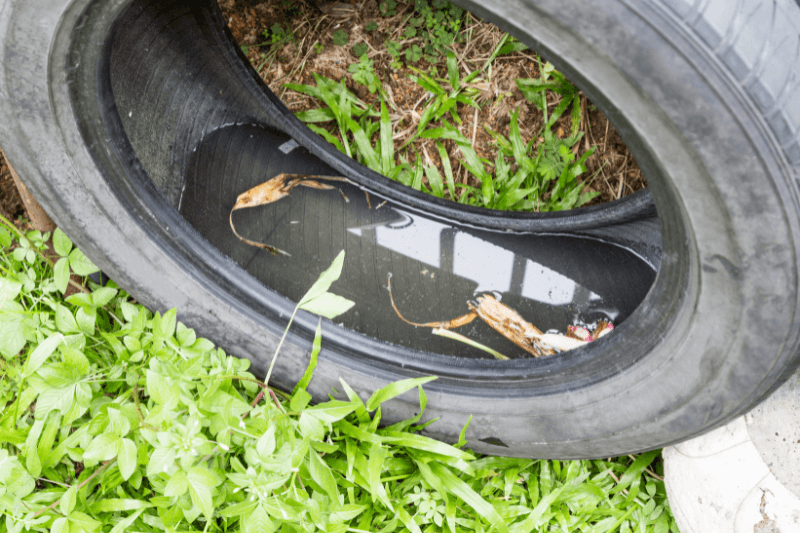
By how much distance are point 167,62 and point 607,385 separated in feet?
4.18

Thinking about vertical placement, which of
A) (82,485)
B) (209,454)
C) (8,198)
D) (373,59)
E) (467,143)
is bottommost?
(82,485)

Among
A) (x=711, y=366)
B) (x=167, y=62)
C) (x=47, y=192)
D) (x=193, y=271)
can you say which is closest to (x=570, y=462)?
(x=711, y=366)

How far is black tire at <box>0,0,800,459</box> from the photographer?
0.65m

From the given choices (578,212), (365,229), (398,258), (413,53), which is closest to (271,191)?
(365,229)

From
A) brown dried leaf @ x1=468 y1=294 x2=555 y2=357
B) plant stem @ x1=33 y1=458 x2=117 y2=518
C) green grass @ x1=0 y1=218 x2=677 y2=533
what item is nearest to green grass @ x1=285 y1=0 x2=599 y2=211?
brown dried leaf @ x1=468 y1=294 x2=555 y2=357

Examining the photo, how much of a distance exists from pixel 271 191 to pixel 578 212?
0.89m

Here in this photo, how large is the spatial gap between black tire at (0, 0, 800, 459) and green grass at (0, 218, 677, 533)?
91 millimetres

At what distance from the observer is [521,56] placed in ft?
6.02

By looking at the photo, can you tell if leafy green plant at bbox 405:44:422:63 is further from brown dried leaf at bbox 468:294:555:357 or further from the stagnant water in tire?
brown dried leaf at bbox 468:294:555:357

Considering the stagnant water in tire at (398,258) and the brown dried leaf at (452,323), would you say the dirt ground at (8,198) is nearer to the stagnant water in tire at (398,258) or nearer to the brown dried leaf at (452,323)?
the stagnant water in tire at (398,258)

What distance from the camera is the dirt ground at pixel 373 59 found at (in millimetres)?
1842

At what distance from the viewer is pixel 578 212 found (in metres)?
1.50

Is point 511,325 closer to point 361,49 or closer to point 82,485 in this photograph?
point 82,485

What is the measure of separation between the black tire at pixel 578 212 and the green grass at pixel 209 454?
91mm
